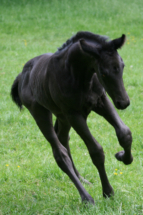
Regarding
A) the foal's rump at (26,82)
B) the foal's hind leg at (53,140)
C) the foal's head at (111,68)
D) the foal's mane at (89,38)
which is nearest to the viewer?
the foal's head at (111,68)

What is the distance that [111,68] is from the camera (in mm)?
A: 2686

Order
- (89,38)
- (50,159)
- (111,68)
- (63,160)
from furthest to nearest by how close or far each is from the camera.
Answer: (50,159) → (63,160) → (89,38) → (111,68)

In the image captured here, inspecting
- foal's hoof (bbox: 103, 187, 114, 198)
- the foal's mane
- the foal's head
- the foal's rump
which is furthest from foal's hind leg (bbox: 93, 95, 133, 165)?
the foal's rump

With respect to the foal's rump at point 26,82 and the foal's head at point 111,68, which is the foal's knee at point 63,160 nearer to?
the foal's rump at point 26,82

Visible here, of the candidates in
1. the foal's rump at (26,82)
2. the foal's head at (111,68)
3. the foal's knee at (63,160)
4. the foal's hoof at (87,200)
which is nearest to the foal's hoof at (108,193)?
the foal's hoof at (87,200)

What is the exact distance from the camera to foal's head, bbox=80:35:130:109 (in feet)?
8.83

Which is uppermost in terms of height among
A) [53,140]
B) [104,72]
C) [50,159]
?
→ [104,72]

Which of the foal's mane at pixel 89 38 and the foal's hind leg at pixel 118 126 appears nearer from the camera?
the foal's mane at pixel 89 38

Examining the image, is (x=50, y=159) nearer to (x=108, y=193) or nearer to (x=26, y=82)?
(x=26, y=82)

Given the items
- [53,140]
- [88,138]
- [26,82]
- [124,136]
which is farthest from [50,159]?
[124,136]

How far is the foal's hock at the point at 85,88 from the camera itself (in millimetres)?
2732

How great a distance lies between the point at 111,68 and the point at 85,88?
49cm

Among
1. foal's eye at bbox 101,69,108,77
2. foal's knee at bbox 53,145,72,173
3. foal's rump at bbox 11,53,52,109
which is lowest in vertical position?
foal's knee at bbox 53,145,72,173

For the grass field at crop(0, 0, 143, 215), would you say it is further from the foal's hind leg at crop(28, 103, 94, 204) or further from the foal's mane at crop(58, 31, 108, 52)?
the foal's mane at crop(58, 31, 108, 52)
